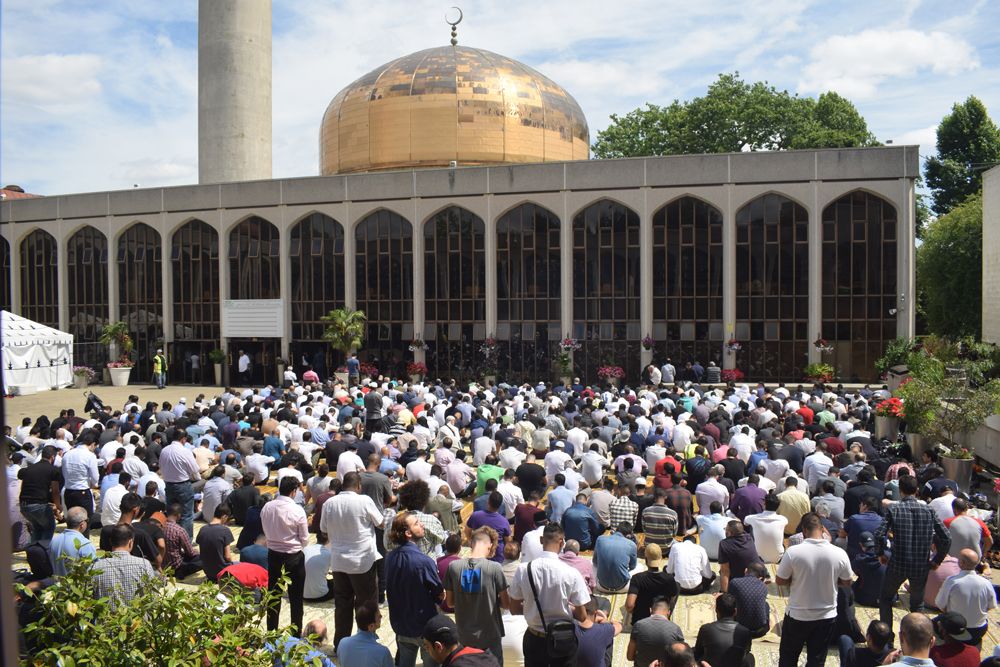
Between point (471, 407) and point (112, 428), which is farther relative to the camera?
point (471, 407)

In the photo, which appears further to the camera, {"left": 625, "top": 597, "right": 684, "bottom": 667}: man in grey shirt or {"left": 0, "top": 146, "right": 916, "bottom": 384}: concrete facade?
{"left": 0, "top": 146, "right": 916, "bottom": 384}: concrete facade

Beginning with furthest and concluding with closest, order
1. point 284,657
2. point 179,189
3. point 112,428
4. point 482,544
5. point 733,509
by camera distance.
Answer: point 179,189 → point 112,428 → point 733,509 → point 482,544 → point 284,657

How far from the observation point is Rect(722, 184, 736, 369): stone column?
3048cm

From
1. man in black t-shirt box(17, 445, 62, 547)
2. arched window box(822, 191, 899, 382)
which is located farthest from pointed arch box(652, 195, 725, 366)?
man in black t-shirt box(17, 445, 62, 547)

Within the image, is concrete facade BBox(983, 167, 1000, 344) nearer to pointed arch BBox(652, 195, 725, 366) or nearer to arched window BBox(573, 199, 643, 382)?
pointed arch BBox(652, 195, 725, 366)

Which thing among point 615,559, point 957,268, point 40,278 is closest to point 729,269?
point 957,268

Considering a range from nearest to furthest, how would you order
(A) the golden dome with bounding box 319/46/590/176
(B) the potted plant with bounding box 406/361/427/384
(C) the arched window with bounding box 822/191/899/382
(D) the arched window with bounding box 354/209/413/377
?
(C) the arched window with bounding box 822/191/899/382, (B) the potted plant with bounding box 406/361/427/384, (D) the arched window with bounding box 354/209/413/377, (A) the golden dome with bounding box 319/46/590/176

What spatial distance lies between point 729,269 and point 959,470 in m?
17.0

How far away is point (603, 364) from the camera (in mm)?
31953

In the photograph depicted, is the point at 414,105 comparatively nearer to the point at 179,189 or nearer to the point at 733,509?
the point at 179,189

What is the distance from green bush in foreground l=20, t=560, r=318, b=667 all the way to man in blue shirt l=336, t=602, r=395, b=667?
2.02 metres

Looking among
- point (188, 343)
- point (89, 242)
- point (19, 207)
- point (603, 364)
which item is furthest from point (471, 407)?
point (19, 207)

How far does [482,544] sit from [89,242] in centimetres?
3672

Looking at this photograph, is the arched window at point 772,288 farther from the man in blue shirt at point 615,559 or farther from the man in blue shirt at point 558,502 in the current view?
the man in blue shirt at point 615,559
